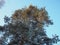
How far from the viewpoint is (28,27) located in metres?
36.4

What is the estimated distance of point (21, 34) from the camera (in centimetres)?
3641

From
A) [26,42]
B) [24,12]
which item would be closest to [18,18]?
[24,12]

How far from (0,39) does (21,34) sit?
3.07m

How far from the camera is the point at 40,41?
36875mm

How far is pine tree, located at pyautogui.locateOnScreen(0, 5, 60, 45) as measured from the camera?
36281 millimetres

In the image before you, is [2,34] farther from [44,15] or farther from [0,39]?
[44,15]

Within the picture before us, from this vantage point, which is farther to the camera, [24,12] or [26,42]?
[24,12]

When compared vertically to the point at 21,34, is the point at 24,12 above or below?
above

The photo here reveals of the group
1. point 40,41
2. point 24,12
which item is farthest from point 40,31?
point 24,12

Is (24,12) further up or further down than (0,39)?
further up

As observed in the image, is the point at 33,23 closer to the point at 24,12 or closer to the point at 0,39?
the point at 24,12

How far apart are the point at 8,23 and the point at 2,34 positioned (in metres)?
1.69

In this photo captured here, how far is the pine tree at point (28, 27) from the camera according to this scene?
1428 inches

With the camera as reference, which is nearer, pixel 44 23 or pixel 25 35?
pixel 25 35
